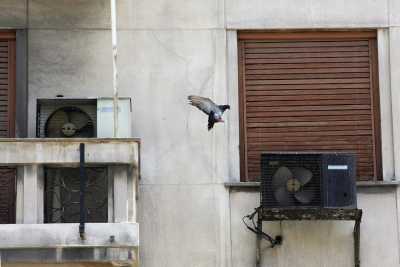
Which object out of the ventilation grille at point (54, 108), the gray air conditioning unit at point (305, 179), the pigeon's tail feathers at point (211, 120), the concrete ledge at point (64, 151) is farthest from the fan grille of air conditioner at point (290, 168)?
the ventilation grille at point (54, 108)

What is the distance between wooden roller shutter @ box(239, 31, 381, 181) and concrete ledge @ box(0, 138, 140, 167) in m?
2.28

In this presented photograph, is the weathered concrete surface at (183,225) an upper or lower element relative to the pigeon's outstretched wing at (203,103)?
lower

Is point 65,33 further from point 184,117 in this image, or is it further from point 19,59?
point 184,117

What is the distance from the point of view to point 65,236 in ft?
40.1

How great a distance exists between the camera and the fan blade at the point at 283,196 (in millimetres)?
13633

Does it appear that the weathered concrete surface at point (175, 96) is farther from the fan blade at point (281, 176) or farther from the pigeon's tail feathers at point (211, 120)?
the fan blade at point (281, 176)

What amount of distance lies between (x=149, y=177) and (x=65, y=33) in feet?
7.42

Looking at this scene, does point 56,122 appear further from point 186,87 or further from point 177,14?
point 177,14

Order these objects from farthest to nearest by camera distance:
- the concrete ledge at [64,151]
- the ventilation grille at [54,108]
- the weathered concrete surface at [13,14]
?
the weathered concrete surface at [13,14], the ventilation grille at [54,108], the concrete ledge at [64,151]

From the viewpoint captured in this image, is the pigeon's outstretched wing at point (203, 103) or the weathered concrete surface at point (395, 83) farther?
the weathered concrete surface at point (395, 83)

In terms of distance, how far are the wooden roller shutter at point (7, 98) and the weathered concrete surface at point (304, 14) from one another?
9.63 ft

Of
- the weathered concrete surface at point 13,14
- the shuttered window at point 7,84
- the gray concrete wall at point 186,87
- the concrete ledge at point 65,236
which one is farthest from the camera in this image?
the weathered concrete surface at point 13,14

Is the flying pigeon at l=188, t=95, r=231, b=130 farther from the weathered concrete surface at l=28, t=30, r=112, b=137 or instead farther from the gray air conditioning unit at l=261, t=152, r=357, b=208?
the weathered concrete surface at l=28, t=30, r=112, b=137

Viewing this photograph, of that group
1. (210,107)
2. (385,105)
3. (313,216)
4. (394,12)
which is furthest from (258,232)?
(394,12)
